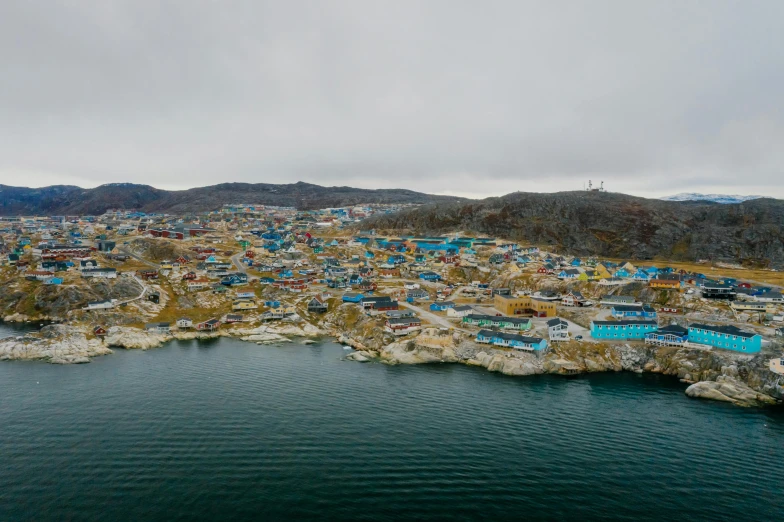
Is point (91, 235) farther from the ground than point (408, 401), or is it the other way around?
point (91, 235)

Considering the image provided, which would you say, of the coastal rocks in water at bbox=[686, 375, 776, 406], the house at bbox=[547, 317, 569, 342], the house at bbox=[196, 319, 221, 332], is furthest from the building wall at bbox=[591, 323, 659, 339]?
the house at bbox=[196, 319, 221, 332]

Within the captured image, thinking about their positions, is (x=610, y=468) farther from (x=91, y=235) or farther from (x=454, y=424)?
(x=91, y=235)

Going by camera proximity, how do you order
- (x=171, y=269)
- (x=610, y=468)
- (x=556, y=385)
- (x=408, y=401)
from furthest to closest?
1. (x=171, y=269)
2. (x=556, y=385)
3. (x=408, y=401)
4. (x=610, y=468)

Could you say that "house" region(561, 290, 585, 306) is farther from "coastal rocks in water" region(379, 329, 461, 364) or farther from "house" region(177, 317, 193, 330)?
"house" region(177, 317, 193, 330)

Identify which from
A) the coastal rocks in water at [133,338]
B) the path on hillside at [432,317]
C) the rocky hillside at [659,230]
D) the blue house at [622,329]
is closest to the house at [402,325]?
the path on hillside at [432,317]

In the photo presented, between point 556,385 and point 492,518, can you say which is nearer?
point 492,518

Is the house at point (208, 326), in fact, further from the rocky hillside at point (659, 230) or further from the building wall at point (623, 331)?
the rocky hillside at point (659, 230)

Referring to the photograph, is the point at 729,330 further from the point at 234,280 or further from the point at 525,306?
the point at 234,280

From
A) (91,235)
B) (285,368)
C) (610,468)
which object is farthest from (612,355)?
(91,235)
